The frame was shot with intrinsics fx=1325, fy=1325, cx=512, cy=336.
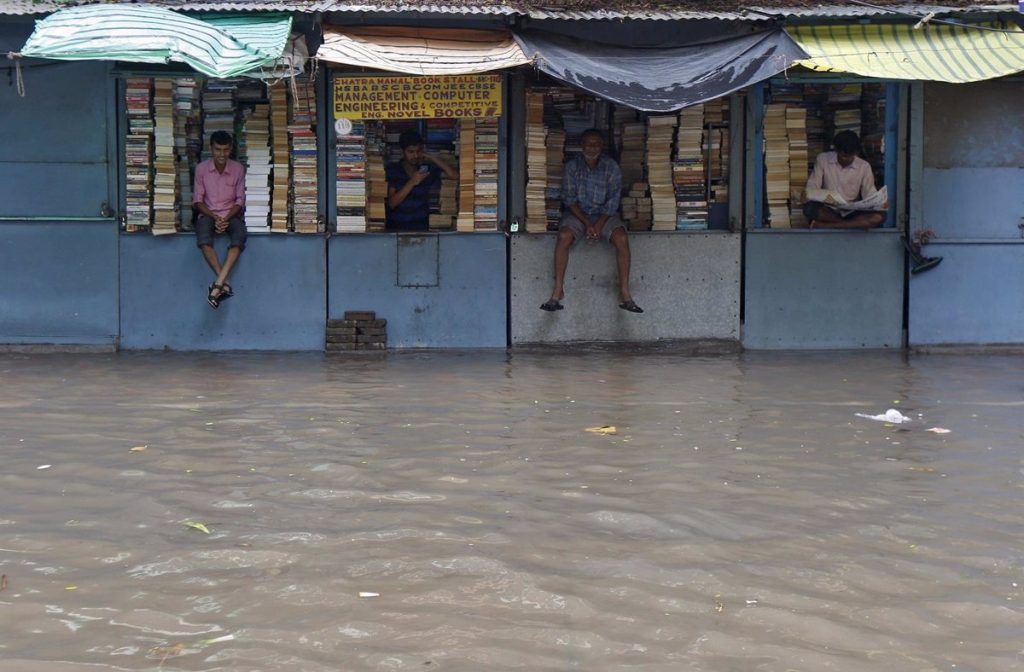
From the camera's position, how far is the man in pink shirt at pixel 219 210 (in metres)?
10.7

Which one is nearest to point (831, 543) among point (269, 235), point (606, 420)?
point (606, 420)

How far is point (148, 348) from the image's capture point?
1088 centimetres

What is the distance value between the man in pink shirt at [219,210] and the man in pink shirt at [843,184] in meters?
4.73

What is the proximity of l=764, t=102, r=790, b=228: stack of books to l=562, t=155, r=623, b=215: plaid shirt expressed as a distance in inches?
52.2

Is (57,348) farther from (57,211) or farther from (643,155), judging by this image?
(643,155)

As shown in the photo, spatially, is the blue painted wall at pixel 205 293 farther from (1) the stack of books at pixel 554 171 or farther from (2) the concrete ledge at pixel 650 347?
(1) the stack of books at pixel 554 171

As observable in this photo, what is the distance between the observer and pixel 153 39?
9.23 meters

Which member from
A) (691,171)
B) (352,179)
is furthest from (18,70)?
(691,171)

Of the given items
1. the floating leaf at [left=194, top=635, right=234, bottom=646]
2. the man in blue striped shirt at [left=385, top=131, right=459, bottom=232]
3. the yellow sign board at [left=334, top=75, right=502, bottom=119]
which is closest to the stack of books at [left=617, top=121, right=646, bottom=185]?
the yellow sign board at [left=334, top=75, right=502, bottom=119]

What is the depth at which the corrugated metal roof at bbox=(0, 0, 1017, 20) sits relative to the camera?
9.94 meters

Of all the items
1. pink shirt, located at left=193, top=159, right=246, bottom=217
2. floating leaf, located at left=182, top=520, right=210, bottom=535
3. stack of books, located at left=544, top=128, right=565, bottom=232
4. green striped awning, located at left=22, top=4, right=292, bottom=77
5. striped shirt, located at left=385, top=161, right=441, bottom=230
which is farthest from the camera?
striped shirt, located at left=385, top=161, right=441, bottom=230

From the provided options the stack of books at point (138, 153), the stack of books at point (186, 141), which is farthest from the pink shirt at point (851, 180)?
the stack of books at point (138, 153)

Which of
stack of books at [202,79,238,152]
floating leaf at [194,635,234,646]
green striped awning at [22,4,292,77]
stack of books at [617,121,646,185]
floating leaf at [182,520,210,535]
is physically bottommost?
floating leaf at [194,635,234,646]

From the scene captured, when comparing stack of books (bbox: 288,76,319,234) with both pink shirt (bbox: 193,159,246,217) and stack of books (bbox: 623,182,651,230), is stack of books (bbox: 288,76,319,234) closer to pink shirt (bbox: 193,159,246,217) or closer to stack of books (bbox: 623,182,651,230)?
pink shirt (bbox: 193,159,246,217)
